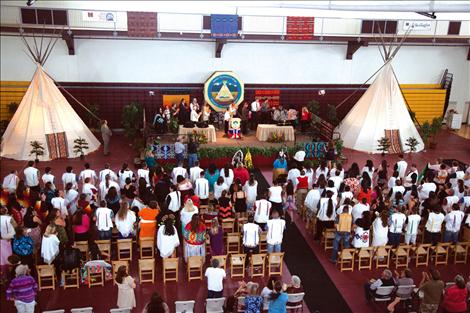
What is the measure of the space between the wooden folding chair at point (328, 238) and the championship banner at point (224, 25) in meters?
10.6

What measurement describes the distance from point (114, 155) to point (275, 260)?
33.0ft

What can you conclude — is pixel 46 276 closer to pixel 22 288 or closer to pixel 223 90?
pixel 22 288

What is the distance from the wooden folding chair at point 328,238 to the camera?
12297 millimetres

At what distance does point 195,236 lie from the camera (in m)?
10.7

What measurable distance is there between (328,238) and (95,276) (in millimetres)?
5512

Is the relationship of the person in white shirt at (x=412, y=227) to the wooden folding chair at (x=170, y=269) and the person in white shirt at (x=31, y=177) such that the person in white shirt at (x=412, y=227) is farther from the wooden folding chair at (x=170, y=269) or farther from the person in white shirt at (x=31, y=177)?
the person in white shirt at (x=31, y=177)

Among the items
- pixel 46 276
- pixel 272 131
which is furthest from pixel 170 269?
pixel 272 131

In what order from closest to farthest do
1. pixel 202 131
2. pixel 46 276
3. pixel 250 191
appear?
pixel 46 276
pixel 250 191
pixel 202 131

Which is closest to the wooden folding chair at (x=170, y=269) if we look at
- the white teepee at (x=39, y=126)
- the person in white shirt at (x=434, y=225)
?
the person in white shirt at (x=434, y=225)

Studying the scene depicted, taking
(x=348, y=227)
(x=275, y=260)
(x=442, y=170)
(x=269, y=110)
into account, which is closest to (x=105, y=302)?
(x=275, y=260)

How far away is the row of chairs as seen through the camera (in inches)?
456

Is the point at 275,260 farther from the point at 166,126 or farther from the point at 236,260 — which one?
the point at 166,126

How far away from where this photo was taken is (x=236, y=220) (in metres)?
12.7

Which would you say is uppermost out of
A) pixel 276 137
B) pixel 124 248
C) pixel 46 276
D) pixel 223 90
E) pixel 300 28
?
Result: pixel 300 28
